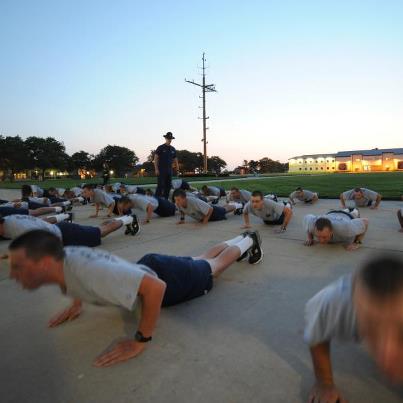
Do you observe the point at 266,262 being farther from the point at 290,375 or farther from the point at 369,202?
the point at 369,202

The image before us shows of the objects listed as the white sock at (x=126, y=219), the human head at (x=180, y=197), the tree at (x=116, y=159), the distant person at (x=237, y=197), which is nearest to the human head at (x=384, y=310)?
the white sock at (x=126, y=219)

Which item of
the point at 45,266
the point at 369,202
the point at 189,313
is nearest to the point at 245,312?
the point at 189,313

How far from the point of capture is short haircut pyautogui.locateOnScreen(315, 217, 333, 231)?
438cm

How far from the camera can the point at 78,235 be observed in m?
5.12

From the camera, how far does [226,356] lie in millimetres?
2096

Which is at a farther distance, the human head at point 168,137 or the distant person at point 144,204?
the human head at point 168,137

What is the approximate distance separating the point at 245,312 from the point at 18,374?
162 cm

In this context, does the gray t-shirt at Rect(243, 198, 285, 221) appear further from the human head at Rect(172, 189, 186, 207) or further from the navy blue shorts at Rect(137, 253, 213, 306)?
the navy blue shorts at Rect(137, 253, 213, 306)

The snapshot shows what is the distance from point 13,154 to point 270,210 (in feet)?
194

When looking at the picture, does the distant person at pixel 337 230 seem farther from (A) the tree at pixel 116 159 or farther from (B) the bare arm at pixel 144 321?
(A) the tree at pixel 116 159

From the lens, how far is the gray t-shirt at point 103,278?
1.97 meters

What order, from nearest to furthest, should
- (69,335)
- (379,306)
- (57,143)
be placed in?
(379,306)
(69,335)
(57,143)

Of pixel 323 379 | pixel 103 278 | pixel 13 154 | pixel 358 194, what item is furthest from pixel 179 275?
pixel 13 154

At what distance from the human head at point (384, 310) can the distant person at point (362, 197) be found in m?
7.34
